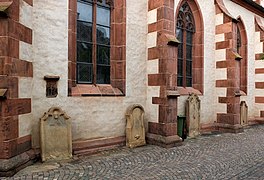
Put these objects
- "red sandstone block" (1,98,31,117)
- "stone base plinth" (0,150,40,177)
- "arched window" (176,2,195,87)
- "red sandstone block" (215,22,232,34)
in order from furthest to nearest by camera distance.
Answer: "red sandstone block" (215,22,232,34)
"arched window" (176,2,195,87)
"red sandstone block" (1,98,31,117)
"stone base plinth" (0,150,40,177)

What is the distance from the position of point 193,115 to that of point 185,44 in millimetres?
3012

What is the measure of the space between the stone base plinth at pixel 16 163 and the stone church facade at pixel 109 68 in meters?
0.02

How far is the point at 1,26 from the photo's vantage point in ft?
15.4

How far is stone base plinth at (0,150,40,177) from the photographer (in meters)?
4.57

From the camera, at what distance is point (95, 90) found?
694cm

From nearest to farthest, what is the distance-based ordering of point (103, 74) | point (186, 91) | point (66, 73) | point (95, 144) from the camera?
point (66, 73)
point (95, 144)
point (103, 74)
point (186, 91)

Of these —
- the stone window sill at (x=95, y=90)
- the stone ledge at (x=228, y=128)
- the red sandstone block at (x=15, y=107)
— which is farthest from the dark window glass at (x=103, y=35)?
the stone ledge at (x=228, y=128)

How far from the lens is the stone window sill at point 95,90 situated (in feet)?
21.6

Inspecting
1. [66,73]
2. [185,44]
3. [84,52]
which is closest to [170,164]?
[66,73]

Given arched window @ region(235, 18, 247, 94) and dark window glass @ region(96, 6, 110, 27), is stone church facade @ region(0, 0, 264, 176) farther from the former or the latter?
arched window @ region(235, 18, 247, 94)

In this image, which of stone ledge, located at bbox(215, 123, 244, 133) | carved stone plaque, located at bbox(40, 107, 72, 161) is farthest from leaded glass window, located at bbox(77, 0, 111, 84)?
stone ledge, located at bbox(215, 123, 244, 133)

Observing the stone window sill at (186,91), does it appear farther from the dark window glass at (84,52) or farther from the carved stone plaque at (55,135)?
the carved stone plaque at (55,135)

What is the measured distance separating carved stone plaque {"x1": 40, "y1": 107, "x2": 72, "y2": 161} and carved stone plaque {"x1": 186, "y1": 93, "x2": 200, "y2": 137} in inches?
189

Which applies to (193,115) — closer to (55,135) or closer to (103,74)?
Result: (103,74)
